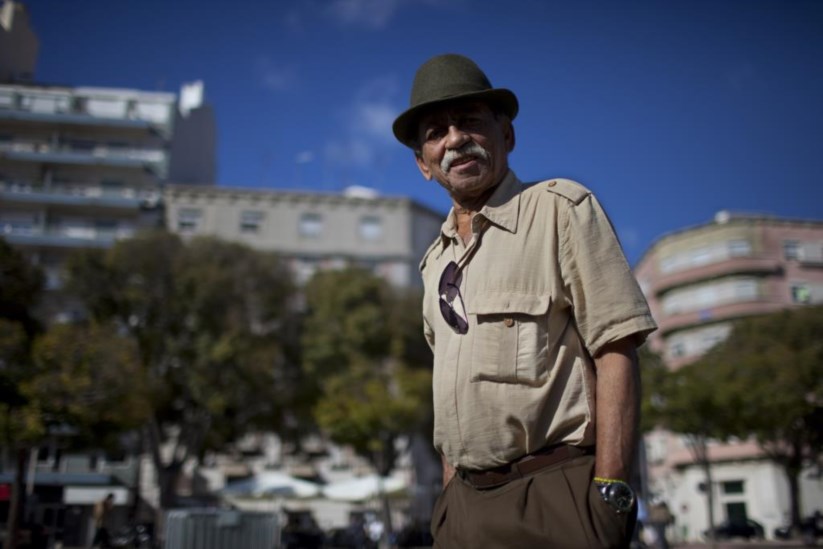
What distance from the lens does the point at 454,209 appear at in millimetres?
2248

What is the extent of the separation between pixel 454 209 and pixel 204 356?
2732 cm

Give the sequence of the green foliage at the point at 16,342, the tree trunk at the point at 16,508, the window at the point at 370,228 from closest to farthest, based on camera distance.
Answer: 1. the tree trunk at the point at 16,508
2. the green foliage at the point at 16,342
3. the window at the point at 370,228

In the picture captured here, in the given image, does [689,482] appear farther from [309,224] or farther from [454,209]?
[454,209]

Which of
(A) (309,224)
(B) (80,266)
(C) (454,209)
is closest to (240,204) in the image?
(A) (309,224)

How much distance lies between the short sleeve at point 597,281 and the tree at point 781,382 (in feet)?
81.0

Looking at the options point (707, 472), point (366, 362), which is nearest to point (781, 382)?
point (707, 472)

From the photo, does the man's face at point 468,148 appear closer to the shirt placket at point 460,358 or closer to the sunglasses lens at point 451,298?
the shirt placket at point 460,358

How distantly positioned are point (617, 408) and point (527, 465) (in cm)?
27

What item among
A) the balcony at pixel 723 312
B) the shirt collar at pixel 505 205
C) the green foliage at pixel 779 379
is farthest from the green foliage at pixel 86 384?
the balcony at pixel 723 312

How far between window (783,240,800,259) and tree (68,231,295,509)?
103 ft

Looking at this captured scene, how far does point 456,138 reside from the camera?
2.11m

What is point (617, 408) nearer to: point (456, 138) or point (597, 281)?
point (597, 281)

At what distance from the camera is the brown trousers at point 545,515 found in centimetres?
162

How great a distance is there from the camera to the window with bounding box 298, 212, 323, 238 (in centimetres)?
4428
